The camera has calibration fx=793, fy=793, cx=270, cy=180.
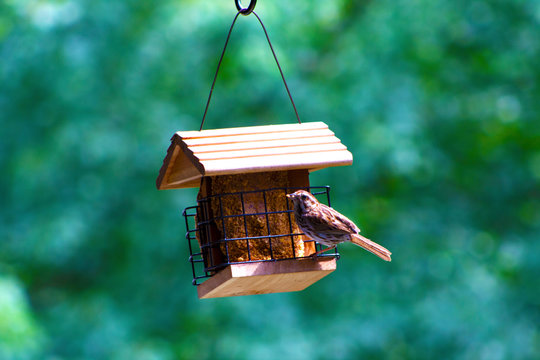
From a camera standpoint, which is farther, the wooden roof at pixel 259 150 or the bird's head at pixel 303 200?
the bird's head at pixel 303 200

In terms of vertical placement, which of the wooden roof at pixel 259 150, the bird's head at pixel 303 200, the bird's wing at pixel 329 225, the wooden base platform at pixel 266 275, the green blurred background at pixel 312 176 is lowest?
the wooden base platform at pixel 266 275

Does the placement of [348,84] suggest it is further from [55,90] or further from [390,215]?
[55,90]

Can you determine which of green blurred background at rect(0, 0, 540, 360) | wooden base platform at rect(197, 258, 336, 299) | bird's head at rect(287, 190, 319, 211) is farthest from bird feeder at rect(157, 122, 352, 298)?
green blurred background at rect(0, 0, 540, 360)

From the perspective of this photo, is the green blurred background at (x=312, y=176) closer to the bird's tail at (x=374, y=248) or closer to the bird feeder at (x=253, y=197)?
the bird feeder at (x=253, y=197)

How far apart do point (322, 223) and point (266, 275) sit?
31cm

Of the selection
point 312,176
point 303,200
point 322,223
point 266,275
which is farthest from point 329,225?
point 312,176

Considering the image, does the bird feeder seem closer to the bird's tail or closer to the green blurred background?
the bird's tail

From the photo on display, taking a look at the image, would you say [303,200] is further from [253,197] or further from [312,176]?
[312,176]

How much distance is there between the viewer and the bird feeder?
321 centimetres

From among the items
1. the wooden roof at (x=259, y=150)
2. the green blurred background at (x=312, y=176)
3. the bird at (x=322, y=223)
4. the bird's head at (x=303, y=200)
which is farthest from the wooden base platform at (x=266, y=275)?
the green blurred background at (x=312, y=176)

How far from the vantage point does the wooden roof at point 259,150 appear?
10.3 feet

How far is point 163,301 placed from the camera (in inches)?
336

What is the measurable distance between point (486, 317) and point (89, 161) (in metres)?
4.41

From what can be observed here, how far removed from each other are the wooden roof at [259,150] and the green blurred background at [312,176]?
4494 millimetres
